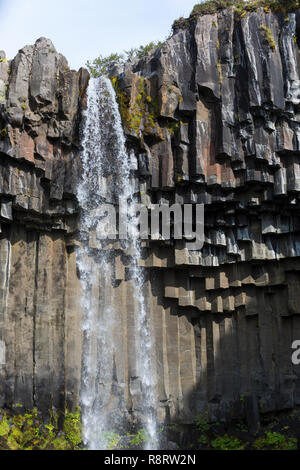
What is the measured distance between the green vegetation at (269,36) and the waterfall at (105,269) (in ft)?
13.8

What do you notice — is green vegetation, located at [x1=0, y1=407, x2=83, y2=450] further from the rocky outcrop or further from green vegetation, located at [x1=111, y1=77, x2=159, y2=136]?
green vegetation, located at [x1=111, y1=77, x2=159, y2=136]

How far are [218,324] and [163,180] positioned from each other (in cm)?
417

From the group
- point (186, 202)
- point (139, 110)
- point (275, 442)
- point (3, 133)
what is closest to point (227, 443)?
point (275, 442)

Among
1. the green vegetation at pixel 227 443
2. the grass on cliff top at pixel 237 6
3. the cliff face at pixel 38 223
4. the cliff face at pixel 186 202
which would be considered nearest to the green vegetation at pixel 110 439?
the cliff face at pixel 186 202

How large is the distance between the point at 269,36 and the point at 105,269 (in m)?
7.36

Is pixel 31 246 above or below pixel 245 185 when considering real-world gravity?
below

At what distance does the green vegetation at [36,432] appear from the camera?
38.5ft

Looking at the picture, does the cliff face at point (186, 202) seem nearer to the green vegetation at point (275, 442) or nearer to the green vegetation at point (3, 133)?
the green vegetation at point (3, 133)

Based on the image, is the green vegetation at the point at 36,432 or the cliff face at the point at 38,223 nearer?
the green vegetation at the point at 36,432

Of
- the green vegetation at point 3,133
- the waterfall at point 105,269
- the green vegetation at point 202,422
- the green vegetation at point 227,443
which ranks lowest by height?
the green vegetation at point 227,443

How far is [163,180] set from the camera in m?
13.5
